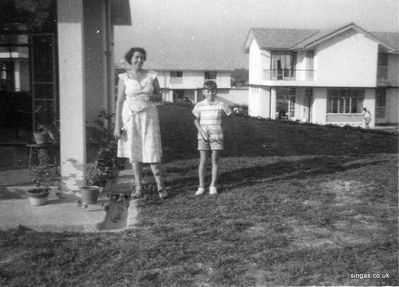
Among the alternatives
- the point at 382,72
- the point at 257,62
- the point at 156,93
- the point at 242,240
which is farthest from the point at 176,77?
the point at 242,240

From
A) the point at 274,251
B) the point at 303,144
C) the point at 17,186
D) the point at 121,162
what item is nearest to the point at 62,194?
the point at 17,186

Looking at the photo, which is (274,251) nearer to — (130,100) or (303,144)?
(130,100)

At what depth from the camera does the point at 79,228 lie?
187 inches

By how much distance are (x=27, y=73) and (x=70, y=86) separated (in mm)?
4430

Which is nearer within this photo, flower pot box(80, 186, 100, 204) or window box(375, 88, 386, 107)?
flower pot box(80, 186, 100, 204)

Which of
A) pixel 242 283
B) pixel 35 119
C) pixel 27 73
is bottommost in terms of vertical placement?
pixel 242 283

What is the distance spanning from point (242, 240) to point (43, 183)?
271 centimetres

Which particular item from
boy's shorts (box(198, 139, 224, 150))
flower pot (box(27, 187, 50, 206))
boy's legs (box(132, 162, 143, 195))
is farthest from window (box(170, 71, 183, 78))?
flower pot (box(27, 187, 50, 206))

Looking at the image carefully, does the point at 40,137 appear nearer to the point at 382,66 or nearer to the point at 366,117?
the point at 366,117

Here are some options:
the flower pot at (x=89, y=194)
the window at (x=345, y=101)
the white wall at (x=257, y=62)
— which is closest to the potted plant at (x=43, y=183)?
the flower pot at (x=89, y=194)

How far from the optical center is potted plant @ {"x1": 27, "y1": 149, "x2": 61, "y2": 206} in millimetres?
5492

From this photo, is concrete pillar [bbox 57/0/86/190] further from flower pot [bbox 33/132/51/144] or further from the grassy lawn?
flower pot [bbox 33/132/51/144]

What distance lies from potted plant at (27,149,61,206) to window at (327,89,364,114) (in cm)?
3269

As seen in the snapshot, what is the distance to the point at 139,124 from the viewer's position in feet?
19.2
